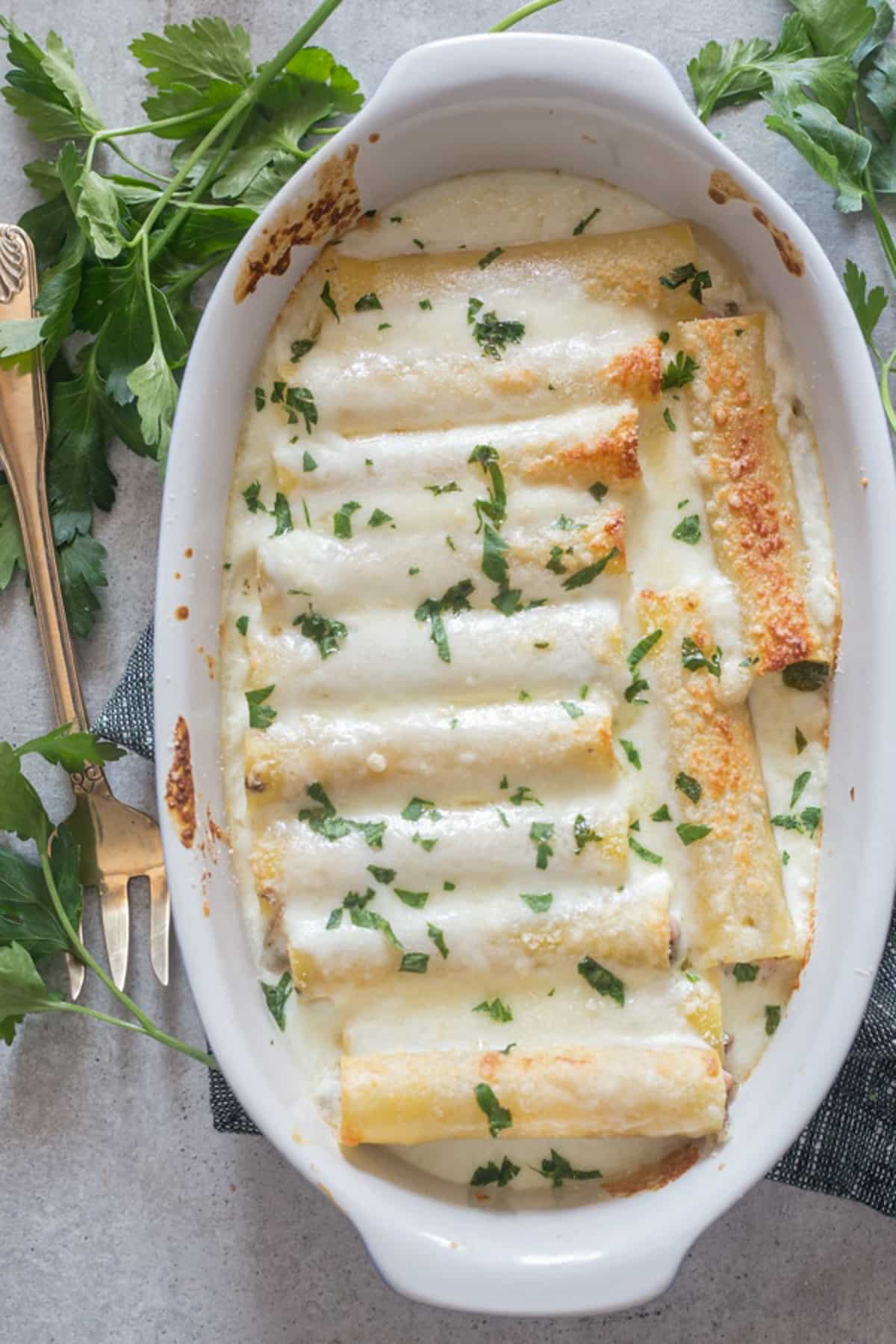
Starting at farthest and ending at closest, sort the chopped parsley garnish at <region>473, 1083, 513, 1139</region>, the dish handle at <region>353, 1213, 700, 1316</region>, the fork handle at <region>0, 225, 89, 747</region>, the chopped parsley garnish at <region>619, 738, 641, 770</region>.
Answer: the fork handle at <region>0, 225, 89, 747</region> → the chopped parsley garnish at <region>619, 738, 641, 770</region> → the chopped parsley garnish at <region>473, 1083, 513, 1139</region> → the dish handle at <region>353, 1213, 700, 1316</region>

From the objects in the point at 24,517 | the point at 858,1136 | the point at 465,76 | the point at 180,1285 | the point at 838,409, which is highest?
the point at 465,76

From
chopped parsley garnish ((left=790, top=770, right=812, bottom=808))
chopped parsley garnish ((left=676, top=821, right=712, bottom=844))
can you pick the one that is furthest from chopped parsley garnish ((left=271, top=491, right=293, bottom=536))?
chopped parsley garnish ((left=790, top=770, right=812, bottom=808))

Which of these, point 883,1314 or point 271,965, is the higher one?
point 271,965

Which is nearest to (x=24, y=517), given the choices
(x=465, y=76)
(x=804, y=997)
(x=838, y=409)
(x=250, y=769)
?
(x=250, y=769)

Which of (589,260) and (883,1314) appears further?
(883,1314)

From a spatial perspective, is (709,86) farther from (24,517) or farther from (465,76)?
(24,517)

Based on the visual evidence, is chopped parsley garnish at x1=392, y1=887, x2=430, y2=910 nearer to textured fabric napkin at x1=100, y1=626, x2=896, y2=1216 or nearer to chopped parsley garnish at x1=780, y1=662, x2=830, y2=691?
textured fabric napkin at x1=100, y1=626, x2=896, y2=1216

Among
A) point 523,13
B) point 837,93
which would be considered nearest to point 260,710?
point 523,13
